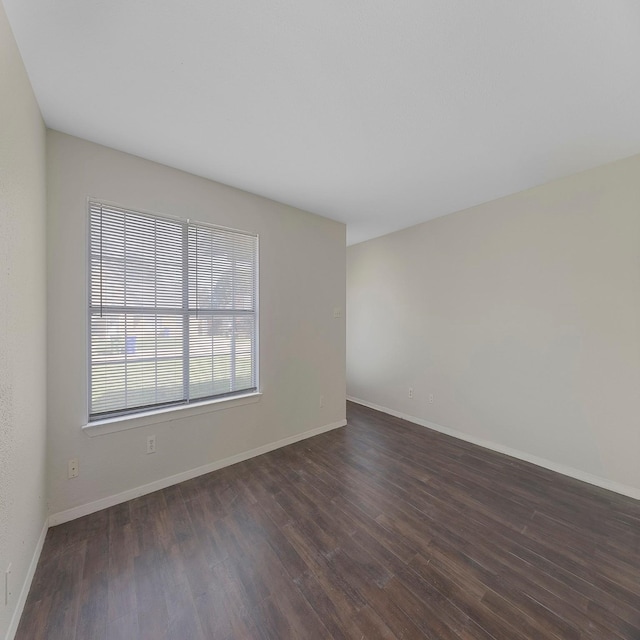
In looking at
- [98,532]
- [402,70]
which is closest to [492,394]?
[402,70]

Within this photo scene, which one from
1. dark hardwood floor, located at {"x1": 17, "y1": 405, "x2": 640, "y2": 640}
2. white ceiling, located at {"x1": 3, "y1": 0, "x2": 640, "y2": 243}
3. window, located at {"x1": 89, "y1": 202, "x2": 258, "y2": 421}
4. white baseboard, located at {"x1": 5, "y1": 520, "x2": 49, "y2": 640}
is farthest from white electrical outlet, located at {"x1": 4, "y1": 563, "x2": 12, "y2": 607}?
white ceiling, located at {"x1": 3, "y1": 0, "x2": 640, "y2": 243}

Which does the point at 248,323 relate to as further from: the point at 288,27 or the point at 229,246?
the point at 288,27

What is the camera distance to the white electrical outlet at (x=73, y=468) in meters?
1.87

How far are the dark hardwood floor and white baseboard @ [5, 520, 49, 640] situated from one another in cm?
3

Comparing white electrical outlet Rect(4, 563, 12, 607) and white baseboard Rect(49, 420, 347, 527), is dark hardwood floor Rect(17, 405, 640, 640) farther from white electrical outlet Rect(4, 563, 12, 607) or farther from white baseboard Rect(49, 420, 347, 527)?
white electrical outlet Rect(4, 563, 12, 607)

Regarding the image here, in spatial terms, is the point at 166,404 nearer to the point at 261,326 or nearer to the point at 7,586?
the point at 261,326

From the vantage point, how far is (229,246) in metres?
2.65

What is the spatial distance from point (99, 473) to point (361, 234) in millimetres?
3884

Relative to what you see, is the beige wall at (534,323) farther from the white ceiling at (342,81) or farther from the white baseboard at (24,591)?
the white baseboard at (24,591)

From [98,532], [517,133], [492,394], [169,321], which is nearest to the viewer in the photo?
[98,532]

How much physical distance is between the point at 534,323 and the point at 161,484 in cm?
364

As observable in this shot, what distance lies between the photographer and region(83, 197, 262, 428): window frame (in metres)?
1.96

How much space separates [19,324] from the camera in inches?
50.9

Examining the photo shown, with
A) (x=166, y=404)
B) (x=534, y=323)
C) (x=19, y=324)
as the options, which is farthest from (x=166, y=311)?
(x=534, y=323)
